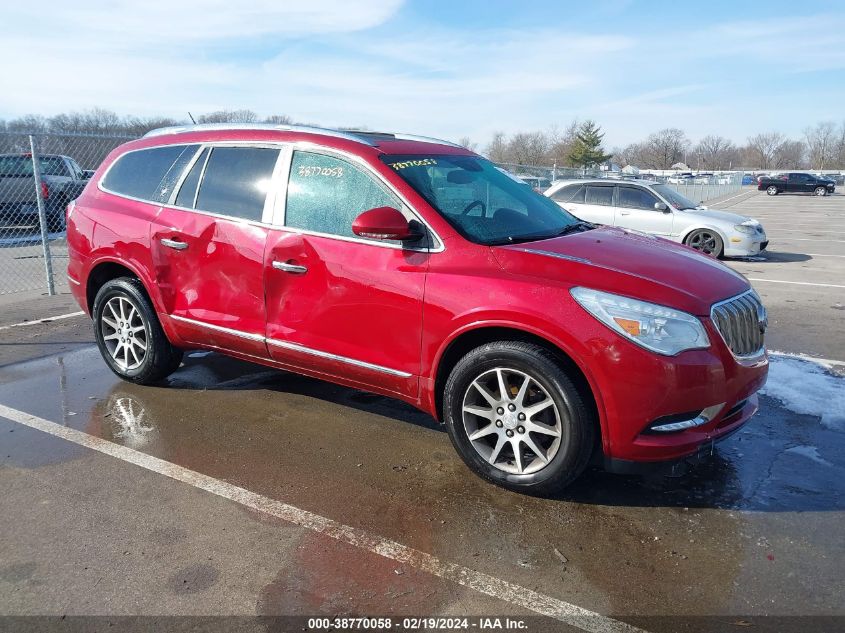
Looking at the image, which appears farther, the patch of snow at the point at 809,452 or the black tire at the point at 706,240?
the black tire at the point at 706,240

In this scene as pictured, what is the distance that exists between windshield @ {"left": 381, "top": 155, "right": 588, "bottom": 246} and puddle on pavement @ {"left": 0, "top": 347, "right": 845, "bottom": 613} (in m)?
1.39

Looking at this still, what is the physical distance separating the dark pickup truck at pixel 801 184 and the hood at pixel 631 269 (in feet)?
165

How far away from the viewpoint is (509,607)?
2660 mm

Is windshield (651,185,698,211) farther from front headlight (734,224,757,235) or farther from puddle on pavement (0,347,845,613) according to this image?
puddle on pavement (0,347,845,613)

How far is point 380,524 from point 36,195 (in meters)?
11.0

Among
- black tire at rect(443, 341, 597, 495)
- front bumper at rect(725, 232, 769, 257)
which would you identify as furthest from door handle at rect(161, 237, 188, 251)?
front bumper at rect(725, 232, 769, 257)

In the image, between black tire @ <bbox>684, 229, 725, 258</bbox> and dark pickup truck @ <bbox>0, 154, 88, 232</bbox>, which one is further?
dark pickup truck @ <bbox>0, 154, 88, 232</bbox>

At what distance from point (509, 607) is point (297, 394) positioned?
2.80 m

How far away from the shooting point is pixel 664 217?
41.0 ft

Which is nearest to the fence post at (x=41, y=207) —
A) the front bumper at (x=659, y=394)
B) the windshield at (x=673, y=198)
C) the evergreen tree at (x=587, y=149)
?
the front bumper at (x=659, y=394)

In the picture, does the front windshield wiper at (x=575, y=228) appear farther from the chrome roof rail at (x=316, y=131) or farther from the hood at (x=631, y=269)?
the chrome roof rail at (x=316, y=131)

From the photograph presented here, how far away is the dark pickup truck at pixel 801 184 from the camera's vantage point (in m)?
46.3

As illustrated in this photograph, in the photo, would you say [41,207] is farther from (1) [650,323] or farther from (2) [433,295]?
(1) [650,323]

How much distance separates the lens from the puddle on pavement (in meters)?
2.86
